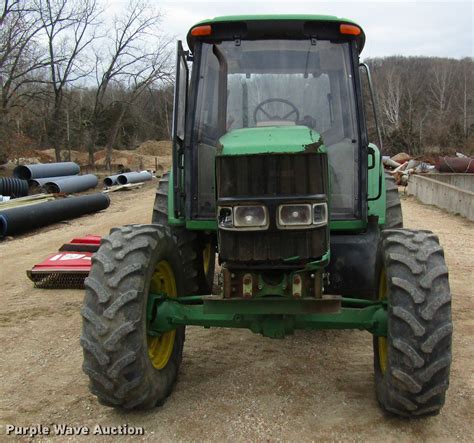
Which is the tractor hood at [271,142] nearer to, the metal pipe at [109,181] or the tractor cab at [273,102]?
the tractor cab at [273,102]

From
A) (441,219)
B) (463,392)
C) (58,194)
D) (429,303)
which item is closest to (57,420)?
(429,303)

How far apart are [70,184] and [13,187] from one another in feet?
10.4

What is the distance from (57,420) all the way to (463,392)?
275cm

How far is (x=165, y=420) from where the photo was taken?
3613 millimetres

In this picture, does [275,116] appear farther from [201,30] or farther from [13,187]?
[13,187]

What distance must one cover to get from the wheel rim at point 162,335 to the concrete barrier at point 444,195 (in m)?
10.8

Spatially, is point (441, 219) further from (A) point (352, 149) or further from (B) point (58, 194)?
(B) point (58, 194)

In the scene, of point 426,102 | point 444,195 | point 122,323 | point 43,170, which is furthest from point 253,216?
point 426,102

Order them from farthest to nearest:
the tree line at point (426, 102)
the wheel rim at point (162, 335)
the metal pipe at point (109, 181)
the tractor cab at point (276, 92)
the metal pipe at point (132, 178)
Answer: the tree line at point (426, 102) → the metal pipe at point (132, 178) → the metal pipe at point (109, 181) → the tractor cab at point (276, 92) → the wheel rim at point (162, 335)

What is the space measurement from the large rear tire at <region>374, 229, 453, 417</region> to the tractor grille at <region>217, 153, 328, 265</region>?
526mm

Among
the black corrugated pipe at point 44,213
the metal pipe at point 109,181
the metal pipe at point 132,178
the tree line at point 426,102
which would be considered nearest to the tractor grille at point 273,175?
the black corrugated pipe at point 44,213

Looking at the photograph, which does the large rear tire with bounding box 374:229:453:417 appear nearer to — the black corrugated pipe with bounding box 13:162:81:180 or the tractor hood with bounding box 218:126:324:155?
the tractor hood with bounding box 218:126:324:155

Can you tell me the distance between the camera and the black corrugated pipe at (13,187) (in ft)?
54.3

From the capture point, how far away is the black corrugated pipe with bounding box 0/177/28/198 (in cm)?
1656
